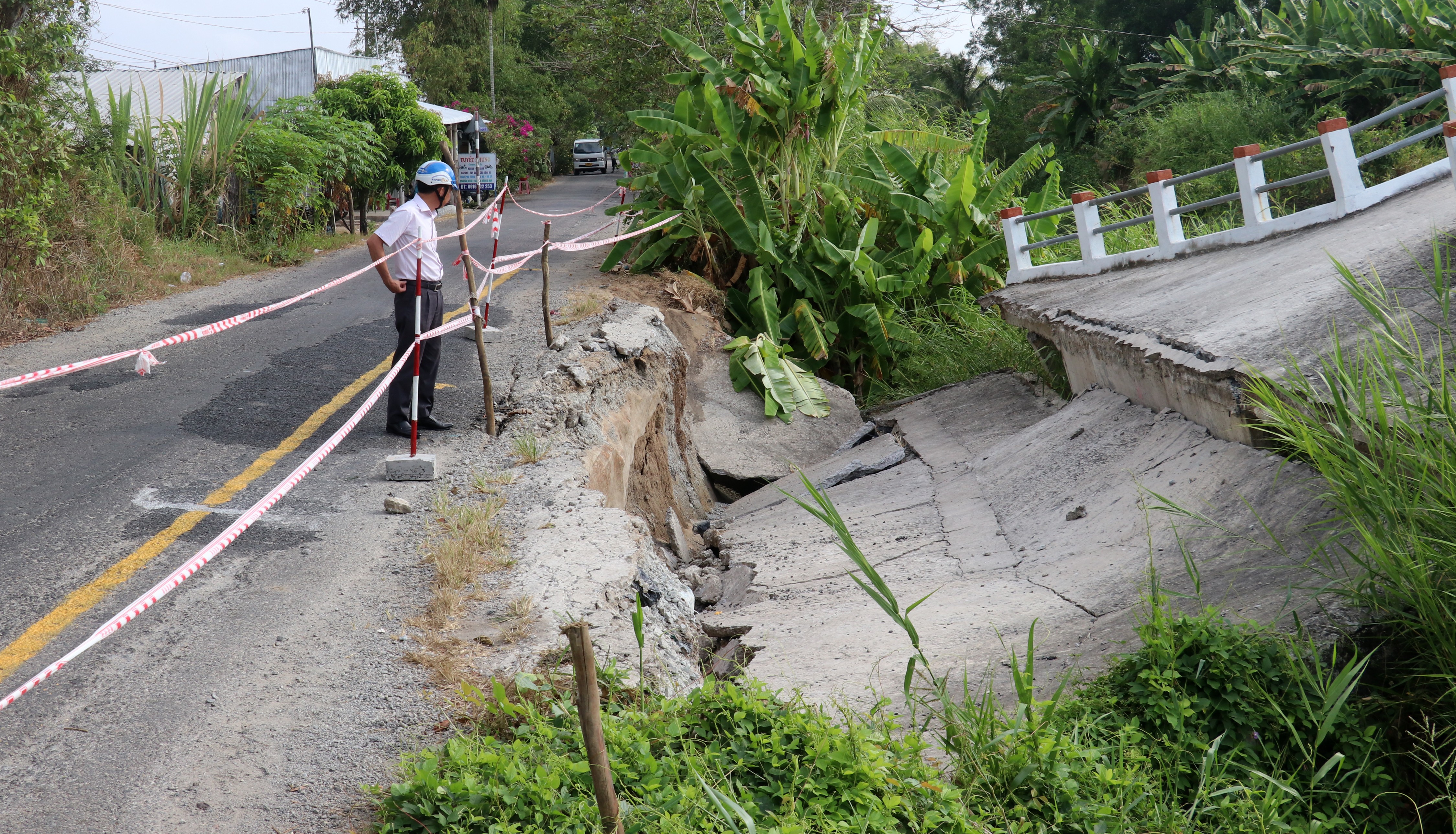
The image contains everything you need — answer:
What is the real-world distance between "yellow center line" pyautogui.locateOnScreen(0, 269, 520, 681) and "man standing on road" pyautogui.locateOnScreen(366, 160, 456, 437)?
2.13 ft

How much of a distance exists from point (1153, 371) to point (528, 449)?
3.97 meters

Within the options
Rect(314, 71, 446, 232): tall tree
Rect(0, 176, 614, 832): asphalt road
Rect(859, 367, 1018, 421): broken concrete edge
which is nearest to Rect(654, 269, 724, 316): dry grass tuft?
Rect(859, 367, 1018, 421): broken concrete edge

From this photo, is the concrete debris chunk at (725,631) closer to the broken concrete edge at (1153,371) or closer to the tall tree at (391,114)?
the broken concrete edge at (1153,371)

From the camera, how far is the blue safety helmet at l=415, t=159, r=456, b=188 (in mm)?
6734

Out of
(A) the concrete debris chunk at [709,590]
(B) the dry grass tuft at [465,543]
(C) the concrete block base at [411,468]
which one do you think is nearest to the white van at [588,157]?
(A) the concrete debris chunk at [709,590]

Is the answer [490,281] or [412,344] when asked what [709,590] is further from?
[490,281]

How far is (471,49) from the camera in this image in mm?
43312

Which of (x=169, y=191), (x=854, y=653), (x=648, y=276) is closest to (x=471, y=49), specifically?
(x=169, y=191)

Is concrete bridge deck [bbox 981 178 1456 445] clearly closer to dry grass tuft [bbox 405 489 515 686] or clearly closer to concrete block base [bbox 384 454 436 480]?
dry grass tuft [bbox 405 489 515 686]

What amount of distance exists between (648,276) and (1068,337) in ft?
19.8

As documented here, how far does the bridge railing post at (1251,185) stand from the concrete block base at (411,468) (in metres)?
6.06

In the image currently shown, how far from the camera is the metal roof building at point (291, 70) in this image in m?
25.5

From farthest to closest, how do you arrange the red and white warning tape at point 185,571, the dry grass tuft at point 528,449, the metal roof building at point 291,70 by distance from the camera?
the metal roof building at point 291,70 → the dry grass tuft at point 528,449 → the red and white warning tape at point 185,571

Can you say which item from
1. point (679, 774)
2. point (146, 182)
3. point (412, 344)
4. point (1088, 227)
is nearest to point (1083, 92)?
point (1088, 227)
